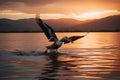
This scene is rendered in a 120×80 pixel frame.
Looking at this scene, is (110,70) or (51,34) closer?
(110,70)

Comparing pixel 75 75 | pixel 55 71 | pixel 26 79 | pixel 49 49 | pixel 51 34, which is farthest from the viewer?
pixel 49 49

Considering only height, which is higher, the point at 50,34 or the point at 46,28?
the point at 46,28

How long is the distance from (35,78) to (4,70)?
14.5ft

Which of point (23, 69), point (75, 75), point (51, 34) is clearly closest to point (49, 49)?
point (51, 34)

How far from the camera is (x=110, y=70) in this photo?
26.0 m

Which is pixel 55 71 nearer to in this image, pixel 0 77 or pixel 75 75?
pixel 75 75

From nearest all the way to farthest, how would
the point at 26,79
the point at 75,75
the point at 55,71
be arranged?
1. the point at 26,79
2. the point at 75,75
3. the point at 55,71

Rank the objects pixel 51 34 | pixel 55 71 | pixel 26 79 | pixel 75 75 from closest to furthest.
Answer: pixel 26 79 → pixel 75 75 → pixel 55 71 → pixel 51 34

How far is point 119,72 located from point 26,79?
6220 millimetres

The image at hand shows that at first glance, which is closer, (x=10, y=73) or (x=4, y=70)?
(x=10, y=73)

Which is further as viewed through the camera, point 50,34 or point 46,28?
point 50,34

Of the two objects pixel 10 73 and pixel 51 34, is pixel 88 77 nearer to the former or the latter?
pixel 10 73

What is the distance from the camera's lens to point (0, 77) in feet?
73.4

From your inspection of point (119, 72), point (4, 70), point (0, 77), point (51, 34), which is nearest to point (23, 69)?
point (4, 70)
